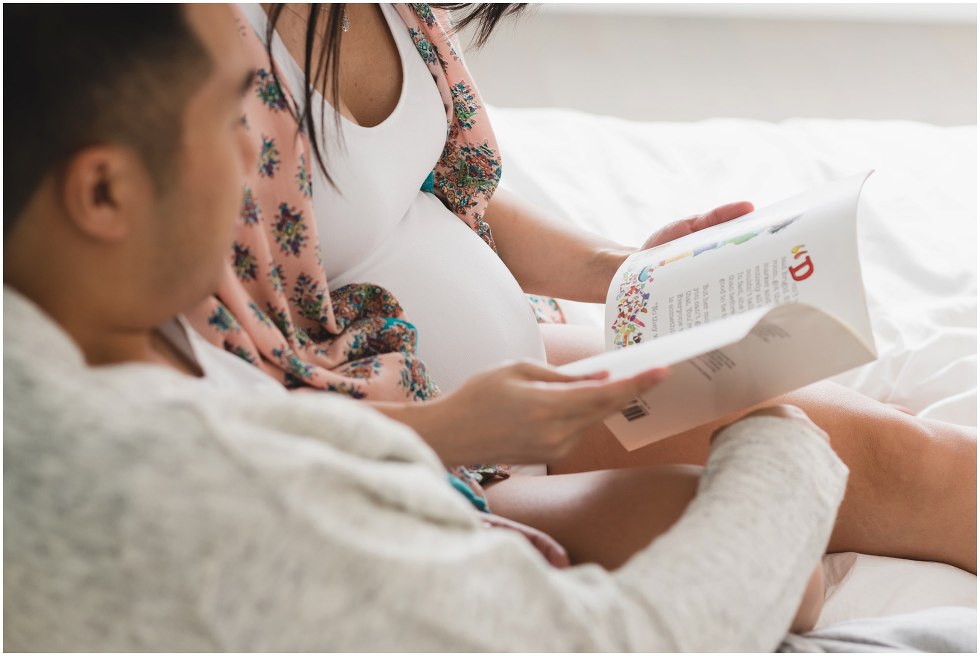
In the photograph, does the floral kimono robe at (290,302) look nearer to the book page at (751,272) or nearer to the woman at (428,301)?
the woman at (428,301)

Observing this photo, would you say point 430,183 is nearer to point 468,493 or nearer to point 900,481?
point 468,493

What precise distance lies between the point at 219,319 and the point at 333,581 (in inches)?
11.9

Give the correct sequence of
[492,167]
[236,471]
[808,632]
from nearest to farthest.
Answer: [236,471], [808,632], [492,167]

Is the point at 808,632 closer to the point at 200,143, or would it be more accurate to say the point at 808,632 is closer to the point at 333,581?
the point at 333,581

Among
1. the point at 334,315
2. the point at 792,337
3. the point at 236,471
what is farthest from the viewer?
the point at 334,315

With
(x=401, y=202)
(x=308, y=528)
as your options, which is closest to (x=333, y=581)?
(x=308, y=528)

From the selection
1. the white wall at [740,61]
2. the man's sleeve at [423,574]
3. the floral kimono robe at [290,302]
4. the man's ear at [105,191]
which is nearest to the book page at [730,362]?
the man's sleeve at [423,574]

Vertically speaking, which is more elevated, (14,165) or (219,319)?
(14,165)

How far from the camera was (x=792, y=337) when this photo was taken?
0.66m

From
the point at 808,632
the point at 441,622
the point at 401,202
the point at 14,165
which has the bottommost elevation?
the point at 808,632

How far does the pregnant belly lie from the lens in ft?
3.09

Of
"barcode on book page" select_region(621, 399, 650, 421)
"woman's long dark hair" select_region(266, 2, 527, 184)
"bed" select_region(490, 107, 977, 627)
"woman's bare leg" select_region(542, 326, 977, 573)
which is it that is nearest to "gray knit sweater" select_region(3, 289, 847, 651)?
"barcode on book page" select_region(621, 399, 650, 421)

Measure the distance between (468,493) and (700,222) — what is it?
409 mm

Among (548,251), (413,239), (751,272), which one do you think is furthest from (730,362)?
(548,251)
